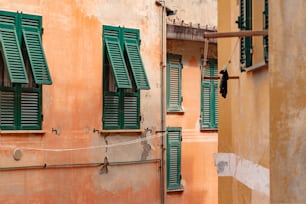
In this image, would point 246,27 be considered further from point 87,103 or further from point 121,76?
point 87,103

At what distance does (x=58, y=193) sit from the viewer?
35.3 ft

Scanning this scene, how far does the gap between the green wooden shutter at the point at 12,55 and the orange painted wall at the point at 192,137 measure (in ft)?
13.0

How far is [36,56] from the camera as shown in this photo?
10203mm

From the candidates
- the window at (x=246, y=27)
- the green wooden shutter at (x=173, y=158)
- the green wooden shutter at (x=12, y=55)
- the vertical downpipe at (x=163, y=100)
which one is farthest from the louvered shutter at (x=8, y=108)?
the window at (x=246, y=27)

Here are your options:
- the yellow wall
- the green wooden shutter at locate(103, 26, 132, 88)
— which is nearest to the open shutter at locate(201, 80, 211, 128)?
the green wooden shutter at locate(103, 26, 132, 88)

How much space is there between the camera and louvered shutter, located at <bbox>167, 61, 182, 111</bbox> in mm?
12953

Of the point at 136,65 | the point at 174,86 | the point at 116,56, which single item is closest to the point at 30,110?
A: the point at 116,56

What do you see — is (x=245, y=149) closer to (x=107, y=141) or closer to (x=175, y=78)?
(x=107, y=141)

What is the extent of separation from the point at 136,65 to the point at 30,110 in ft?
7.46

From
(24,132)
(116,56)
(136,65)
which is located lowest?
(24,132)

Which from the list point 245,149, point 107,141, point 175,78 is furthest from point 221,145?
point 175,78

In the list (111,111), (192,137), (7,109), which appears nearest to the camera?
(7,109)

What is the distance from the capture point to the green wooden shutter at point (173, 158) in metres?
13.0

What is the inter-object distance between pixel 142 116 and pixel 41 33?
2.68 m
